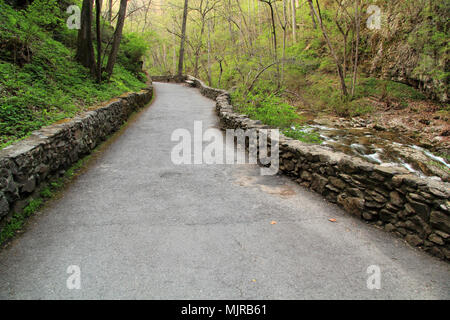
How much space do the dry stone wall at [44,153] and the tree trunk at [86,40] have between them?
3.85 metres

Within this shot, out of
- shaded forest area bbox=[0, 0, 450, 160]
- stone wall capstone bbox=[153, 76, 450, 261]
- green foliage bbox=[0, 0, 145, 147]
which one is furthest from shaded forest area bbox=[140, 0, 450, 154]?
green foliage bbox=[0, 0, 145, 147]

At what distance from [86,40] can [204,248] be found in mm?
10864

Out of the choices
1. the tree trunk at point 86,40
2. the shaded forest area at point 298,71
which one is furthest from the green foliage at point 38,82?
the tree trunk at point 86,40

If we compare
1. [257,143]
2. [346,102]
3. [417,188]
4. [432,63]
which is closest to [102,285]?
[417,188]

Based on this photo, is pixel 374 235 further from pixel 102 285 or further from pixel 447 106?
pixel 447 106

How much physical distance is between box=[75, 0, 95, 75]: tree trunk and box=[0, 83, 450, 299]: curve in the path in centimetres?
725

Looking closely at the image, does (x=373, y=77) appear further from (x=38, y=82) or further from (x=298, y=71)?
(x=38, y=82)

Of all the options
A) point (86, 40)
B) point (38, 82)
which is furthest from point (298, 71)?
point (38, 82)

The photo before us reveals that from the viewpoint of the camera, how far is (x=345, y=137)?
1173 centimetres

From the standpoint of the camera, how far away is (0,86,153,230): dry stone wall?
3.86m

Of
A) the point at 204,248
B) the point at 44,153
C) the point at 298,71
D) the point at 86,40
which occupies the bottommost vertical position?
the point at 204,248

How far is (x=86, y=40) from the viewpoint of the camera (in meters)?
11.1

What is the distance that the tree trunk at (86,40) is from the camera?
35.1 feet

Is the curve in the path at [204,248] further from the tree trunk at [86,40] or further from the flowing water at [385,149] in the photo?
the tree trunk at [86,40]
